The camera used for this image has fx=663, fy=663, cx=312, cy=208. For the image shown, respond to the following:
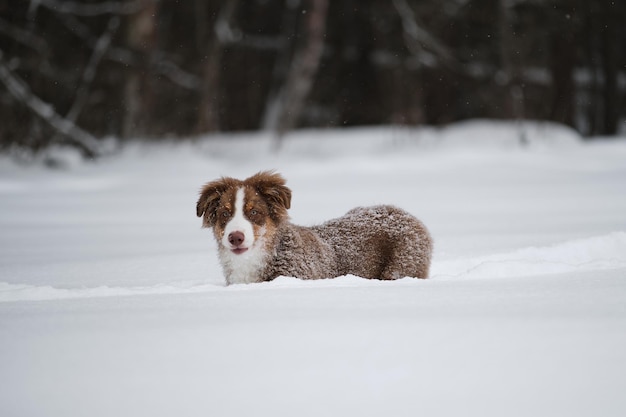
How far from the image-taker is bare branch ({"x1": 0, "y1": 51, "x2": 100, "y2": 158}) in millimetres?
15594

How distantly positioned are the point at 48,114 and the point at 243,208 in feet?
43.1

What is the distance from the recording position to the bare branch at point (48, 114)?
15594mm

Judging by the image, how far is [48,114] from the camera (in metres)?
16.3

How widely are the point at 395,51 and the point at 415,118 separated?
10.5 ft

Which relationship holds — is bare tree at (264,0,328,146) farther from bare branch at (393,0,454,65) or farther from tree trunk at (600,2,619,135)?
tree trunk at (600,2,619,135)

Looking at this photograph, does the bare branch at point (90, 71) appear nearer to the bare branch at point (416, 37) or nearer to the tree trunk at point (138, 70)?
the tree trunk at point (138, 70)

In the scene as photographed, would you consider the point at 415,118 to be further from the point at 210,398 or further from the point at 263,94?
the point at 210,398

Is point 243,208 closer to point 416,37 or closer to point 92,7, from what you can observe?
point 92,7

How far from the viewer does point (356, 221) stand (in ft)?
17.8

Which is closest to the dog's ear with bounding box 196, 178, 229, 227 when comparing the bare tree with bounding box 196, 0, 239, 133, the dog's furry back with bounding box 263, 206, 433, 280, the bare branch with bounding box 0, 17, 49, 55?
the dog's furry back with bounding box 263, 206, 433, 280

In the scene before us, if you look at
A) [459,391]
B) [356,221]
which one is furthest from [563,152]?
[459,391]

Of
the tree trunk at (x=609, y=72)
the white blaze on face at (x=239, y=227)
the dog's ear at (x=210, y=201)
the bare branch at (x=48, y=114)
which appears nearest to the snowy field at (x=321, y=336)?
the white blaze on face at (x=239, y=227)

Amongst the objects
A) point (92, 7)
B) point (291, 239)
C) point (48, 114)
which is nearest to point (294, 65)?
point (92, 7)

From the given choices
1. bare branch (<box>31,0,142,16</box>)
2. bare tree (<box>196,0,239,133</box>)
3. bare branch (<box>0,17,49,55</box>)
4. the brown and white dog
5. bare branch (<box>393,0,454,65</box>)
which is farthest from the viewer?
bare tree (<box>196,0,239,133</box>)
